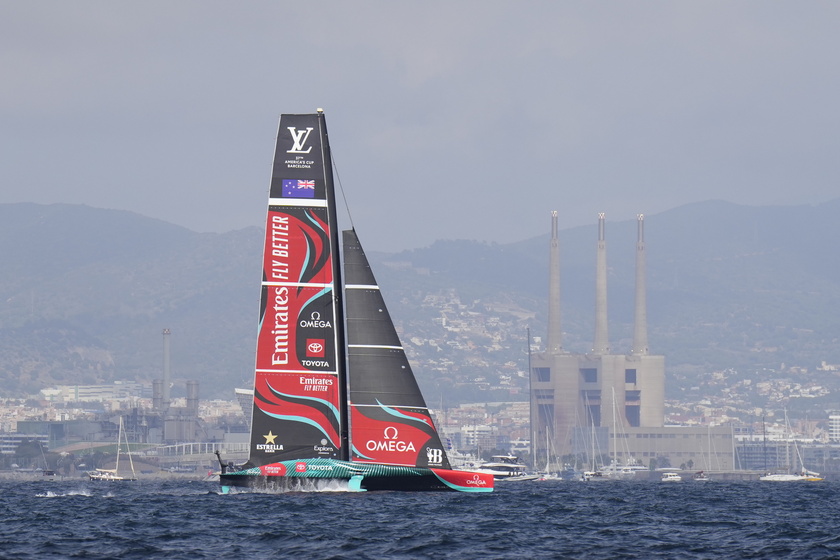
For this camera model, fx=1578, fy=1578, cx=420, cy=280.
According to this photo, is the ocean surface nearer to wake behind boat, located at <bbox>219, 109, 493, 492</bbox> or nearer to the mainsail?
wake behind boat, located at <bbox>219, 109, 493, 492</bbox>

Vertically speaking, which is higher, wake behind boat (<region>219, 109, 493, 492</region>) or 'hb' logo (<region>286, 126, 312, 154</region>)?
'hb' logo (<region>286, 126, 312, 154</region>)

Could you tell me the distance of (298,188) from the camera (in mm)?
46719

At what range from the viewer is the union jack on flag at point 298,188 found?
46688mm

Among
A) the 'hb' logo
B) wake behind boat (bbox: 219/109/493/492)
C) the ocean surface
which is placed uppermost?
the 'hb' logo

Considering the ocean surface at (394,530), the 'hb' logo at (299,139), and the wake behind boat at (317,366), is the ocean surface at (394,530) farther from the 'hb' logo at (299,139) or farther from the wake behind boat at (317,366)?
the 'hb' logo at (299,139)

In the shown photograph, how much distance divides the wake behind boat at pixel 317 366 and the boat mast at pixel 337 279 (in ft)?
0.10

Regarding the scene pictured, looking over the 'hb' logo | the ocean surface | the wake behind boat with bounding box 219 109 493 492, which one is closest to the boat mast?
the wake behind boat with bounding box 219 109 493 492

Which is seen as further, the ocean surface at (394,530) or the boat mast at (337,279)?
the boat mast at (337,279)

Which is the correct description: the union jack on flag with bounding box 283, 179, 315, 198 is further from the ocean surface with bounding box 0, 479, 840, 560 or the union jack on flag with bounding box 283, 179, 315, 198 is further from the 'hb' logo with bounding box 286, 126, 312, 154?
the ocean surface with bounding box 0, 479, 840, 560

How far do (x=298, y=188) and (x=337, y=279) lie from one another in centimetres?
293

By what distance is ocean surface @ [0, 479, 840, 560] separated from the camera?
3297 centimetres

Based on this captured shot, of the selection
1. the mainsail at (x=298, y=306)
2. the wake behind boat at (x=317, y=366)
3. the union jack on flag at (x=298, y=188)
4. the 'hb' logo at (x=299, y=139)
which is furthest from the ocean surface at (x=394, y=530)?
the 'hb' logo at (x=299, y=139)

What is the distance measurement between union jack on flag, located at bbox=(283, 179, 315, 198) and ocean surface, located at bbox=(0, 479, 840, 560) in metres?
9.06

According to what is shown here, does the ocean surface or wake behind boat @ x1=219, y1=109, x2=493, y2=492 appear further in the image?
wake behind boat @ x1=219, y1=109, x2=493, y2=492
